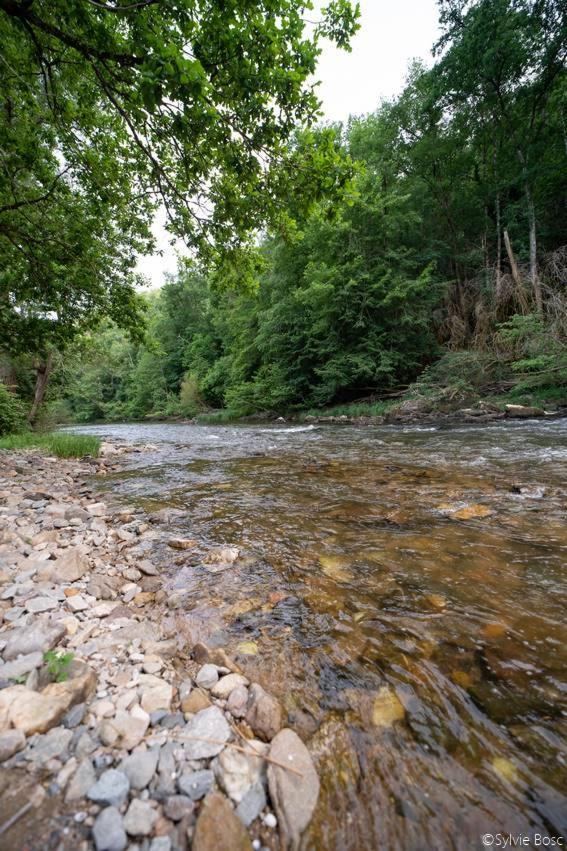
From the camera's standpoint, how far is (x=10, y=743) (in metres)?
1.12

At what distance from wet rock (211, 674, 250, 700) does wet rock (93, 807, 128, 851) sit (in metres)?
0.57

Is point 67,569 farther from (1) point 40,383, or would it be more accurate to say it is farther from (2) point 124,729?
(1) point 40,383

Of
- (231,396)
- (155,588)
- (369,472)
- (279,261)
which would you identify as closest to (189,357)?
(231,396)

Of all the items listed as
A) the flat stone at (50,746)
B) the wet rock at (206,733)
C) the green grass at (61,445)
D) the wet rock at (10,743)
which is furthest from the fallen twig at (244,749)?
the green grass at (61,445)

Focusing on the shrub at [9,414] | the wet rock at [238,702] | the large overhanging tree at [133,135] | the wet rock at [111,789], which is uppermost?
the large overhanging tree at [133,135]

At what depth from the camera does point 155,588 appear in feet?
8.00

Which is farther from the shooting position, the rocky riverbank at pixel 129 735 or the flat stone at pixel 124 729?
the flat stone at pixel 124 729

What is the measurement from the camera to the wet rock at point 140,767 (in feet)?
3.53

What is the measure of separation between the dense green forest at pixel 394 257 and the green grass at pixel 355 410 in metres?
0.33

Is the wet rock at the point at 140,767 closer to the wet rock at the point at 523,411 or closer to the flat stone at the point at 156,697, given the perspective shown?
the flat stone at the point at 156,697

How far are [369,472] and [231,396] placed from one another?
19220 mm

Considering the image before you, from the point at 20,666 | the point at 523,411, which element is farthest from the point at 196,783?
the point at 523,411

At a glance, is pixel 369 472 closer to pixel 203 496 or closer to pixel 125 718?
pixel 203 496

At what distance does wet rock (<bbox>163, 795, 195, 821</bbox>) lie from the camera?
1004mm
